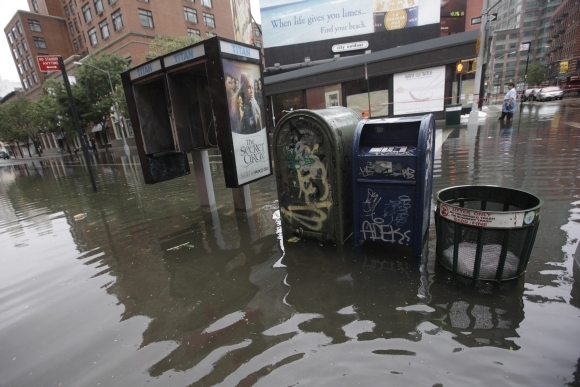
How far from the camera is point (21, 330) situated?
296 cm

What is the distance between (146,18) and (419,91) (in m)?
33.0

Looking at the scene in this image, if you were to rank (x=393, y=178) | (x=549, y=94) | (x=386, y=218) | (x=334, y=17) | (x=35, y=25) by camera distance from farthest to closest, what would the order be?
(x=35, y=25) < (x=549, y=94) < (x=334, y=17) < (x=386, y=218) < (x=393, y=178)

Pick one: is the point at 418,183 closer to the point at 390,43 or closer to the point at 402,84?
the point at 402,84

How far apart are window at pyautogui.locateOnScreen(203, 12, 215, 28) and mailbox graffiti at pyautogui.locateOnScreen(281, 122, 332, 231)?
4792 centimetres

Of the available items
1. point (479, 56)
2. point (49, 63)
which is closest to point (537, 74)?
point (479, 56)

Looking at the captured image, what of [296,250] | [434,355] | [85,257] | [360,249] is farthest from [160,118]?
[434,355]

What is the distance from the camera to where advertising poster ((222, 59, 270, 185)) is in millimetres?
4480

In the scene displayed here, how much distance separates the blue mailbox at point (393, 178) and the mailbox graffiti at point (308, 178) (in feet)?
1.38

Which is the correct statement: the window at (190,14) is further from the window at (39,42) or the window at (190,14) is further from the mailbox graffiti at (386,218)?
the mailbox graffiti at (386,218)

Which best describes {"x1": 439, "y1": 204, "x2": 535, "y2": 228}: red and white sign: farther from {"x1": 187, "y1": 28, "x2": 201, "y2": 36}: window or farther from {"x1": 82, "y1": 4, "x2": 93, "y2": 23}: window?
{"x1": 82, "y1": 4, "x2": 93, "y2": 23}: window

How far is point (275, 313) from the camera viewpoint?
279 cm

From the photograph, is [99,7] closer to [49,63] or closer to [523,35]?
[49,63]

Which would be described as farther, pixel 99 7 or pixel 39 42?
pixel 39 42

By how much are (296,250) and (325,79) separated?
2045 centimetres
